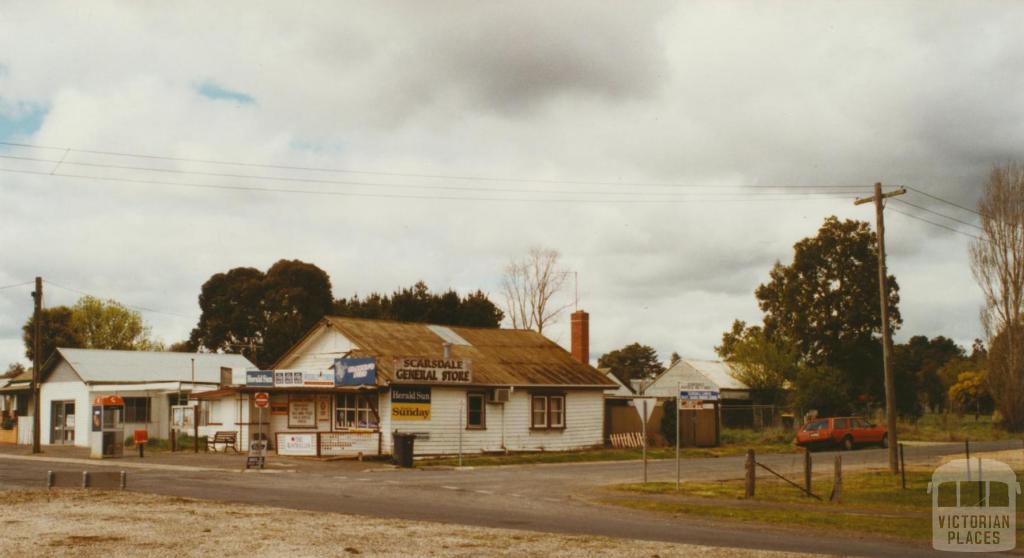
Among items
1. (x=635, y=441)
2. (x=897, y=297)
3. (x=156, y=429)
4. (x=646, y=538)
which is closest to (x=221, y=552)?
(x=646, y=538)

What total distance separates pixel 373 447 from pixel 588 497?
15.8 meters

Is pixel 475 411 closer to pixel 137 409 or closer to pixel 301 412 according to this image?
pixel 301 412

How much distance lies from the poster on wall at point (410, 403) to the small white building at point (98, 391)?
46.2ft

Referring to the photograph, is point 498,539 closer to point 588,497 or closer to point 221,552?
point 221,552

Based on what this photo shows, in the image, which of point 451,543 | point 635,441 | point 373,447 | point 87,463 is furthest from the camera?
point 635,441

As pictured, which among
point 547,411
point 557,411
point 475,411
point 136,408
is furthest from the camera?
point 136,408

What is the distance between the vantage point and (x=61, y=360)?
51.8 m

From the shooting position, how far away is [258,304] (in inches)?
3182

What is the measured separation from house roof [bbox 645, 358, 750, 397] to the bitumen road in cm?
2935

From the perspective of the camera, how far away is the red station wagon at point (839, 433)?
43.7 metres

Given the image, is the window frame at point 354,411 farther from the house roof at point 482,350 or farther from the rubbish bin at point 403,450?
the rubbish bin at point 403,450

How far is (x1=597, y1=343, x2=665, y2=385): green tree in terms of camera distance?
386 ft

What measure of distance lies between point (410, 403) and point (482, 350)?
805 cm

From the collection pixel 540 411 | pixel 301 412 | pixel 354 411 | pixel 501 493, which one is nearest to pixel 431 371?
pixel 354 411
